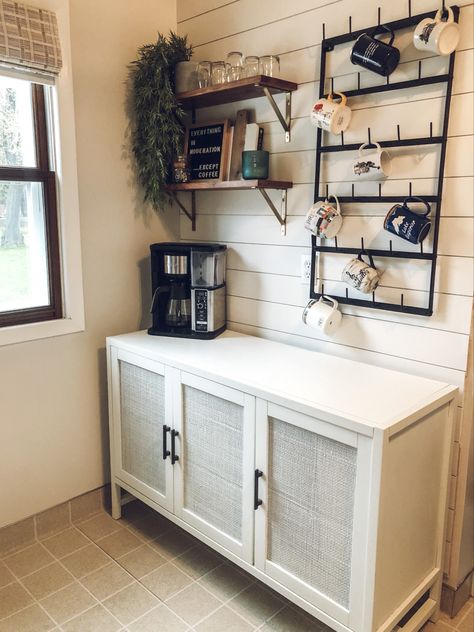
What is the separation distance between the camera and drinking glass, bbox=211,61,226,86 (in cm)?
230

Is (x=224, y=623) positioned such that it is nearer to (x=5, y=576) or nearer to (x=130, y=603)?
(x=130, y=603)

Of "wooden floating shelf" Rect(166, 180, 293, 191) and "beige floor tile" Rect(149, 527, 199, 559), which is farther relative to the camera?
"beige floor tile" Rect(149, 527, 199, 559)

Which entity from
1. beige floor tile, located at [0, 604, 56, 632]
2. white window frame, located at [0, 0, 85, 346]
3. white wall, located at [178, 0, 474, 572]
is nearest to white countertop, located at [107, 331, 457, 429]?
white wall, located at [178, 0, 474, 572]

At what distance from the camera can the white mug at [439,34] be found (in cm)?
166

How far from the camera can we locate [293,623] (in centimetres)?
197

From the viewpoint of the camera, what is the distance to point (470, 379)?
6.07 ft

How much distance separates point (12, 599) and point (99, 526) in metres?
0.53

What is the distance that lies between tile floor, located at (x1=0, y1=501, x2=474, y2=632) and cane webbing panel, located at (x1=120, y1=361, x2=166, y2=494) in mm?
303

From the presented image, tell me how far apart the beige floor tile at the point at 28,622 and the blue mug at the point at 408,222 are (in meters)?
1.87

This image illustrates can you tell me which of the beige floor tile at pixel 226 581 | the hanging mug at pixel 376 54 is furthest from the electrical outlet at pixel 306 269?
the beige floor tile at pixel 226 581

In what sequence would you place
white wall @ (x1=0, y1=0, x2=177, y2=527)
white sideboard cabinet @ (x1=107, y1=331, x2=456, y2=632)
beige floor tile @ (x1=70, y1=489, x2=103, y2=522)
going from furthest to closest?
beige floor tile @ (x1=70, y1=489, x2=103, y2=522), white wall @ (x1=0, y1=0, x2=177, y2=527), white sideboard cabinet @ (x1=107, y1=331, x2=456, y2=632)

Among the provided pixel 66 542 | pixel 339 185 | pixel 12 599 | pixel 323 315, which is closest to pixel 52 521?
pixel 66 542

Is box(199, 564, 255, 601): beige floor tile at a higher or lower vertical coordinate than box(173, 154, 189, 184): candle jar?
lower

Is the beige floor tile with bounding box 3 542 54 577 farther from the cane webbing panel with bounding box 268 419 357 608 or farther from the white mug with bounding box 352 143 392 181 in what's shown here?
the white mug with bounding box 352 143 392 181
